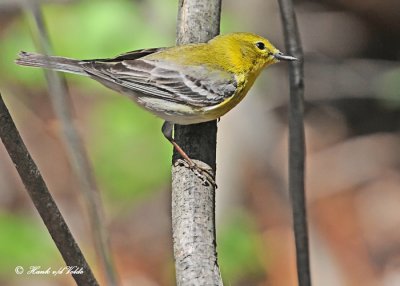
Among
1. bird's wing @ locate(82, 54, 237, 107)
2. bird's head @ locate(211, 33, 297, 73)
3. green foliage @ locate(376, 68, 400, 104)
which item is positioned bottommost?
bird's wing @ locate(82, 54, 237, 107)

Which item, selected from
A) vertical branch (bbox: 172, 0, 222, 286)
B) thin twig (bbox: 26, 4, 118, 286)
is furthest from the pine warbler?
thin twig (bbox: 26, 4, 118, 286)

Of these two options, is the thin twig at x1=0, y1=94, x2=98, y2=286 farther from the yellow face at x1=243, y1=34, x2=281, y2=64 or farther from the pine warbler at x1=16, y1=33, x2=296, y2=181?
the yellow face at x1=243, y1=34, x2=281, y2=64

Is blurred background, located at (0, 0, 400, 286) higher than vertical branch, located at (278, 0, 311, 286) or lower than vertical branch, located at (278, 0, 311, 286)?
higher

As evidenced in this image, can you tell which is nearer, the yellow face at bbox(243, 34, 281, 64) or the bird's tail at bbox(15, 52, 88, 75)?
the bird's tail at bbox(15, 52, 88, 75)

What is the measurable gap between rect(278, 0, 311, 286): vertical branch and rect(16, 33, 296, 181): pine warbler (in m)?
1.37

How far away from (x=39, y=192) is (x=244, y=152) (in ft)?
14.0

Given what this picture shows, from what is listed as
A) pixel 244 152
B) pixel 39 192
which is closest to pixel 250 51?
pixel 244 152

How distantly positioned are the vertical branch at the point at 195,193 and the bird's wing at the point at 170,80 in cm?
31

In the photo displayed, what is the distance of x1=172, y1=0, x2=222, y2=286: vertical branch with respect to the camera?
2.50 metres

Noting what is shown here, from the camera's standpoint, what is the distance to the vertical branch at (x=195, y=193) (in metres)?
2.50

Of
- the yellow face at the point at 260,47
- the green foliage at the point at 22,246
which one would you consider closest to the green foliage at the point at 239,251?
the green foliage at the point at 22,246

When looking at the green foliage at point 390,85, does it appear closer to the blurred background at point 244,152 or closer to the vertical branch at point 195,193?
the blurred background at point 244,152

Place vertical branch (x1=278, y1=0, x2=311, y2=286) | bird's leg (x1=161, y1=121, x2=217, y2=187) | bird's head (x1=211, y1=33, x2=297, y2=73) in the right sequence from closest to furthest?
vertical branch (x1=278, y1=0, x2=311, y2=286) < bird's leg (x1=161, y1=121, x2=217, y2=187) < bird's head (x1=211, y1=33, x2=297, y2=73)

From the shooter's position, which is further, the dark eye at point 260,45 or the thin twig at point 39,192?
the dark eye at point 260,45
